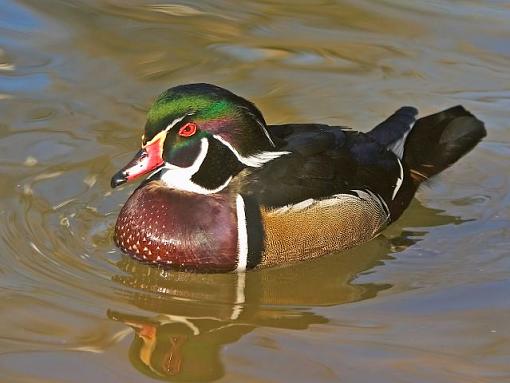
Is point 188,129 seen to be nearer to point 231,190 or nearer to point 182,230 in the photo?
point 231,190

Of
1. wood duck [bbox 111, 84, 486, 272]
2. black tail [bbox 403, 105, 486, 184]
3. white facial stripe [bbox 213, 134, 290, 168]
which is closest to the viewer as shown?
wood duck [bbox 111, 84, 486, 272]

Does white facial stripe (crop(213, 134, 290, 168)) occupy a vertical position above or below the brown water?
above

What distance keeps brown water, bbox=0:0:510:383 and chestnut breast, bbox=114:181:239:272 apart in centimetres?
9

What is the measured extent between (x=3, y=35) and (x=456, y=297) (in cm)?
438

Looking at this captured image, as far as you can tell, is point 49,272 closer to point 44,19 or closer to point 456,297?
point 456,297

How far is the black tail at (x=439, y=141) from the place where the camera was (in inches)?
282

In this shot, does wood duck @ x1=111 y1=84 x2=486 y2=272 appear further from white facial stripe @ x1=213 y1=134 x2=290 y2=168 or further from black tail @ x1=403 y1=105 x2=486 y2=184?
black tail @ x1=403 y1=105 x2=486 y2=184

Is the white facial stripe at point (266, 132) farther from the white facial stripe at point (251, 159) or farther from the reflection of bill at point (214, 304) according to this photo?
the reflection of bill at point (214, 304)

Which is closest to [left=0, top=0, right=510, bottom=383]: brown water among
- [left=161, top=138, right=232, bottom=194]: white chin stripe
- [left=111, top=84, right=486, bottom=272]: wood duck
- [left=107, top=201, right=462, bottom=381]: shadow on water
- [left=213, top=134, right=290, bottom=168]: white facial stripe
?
[left=107, top=201, right=462, bottom=381]: shadow on water

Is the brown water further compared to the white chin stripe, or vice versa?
the white chin stripe

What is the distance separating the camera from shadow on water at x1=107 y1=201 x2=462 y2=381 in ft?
17.6

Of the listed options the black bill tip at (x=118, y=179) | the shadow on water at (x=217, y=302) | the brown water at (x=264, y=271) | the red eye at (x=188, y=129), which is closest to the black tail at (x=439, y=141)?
the brown water at (x=264, y=271)

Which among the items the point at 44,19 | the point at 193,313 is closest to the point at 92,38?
the point at 44,19

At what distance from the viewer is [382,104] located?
8.27 m
